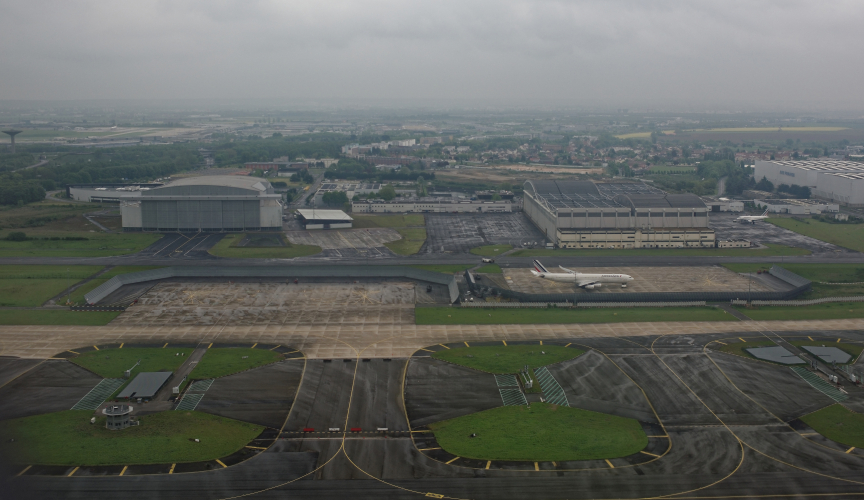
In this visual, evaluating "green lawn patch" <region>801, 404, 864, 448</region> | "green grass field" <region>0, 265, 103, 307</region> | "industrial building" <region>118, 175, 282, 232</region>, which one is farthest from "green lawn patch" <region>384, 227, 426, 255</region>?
"green lawn patch" <region>801, 404, 864, 448</region>

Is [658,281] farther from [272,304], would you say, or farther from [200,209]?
[200,209]

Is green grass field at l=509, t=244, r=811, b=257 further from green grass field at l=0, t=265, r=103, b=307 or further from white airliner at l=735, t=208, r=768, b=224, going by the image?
green grass field at l=0, t=265, r=103, b=307

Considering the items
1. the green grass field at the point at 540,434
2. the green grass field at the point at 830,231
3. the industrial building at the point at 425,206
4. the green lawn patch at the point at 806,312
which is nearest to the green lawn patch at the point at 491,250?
the industrial building at the point at 425,206

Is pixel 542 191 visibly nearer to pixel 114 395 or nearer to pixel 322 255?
pixel 322 255

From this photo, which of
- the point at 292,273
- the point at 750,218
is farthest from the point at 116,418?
the point at 750,218

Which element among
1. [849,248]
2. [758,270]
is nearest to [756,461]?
[758,270]

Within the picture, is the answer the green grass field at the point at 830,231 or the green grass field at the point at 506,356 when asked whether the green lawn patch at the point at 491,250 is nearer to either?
the green grass field at the point at 506,356
